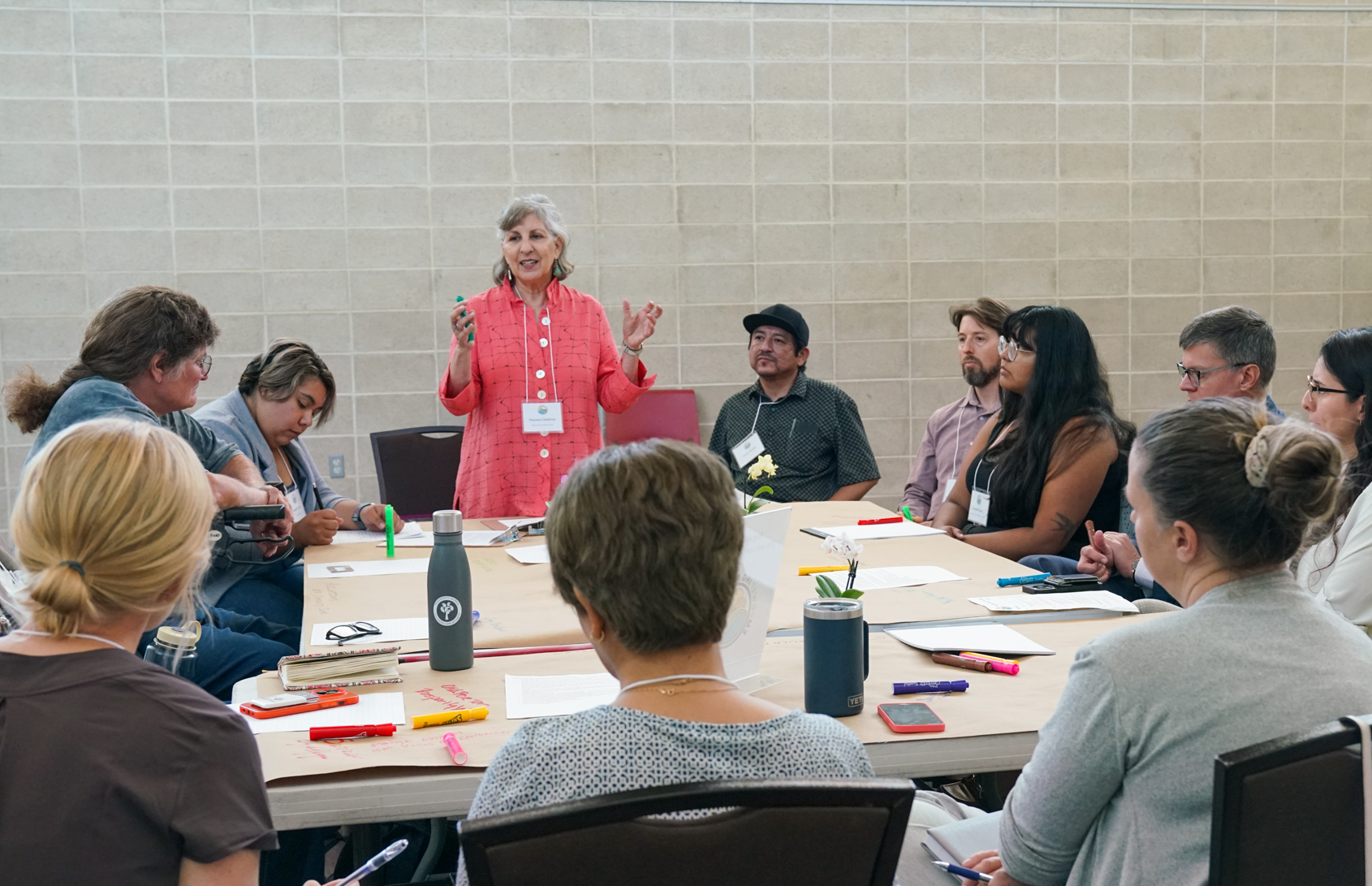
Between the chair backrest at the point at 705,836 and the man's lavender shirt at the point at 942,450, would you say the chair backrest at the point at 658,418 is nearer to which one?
the man's lavender shirt at the point at 942,450

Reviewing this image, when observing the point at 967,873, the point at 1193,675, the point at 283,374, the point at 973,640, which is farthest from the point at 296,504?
the point at 1193,675

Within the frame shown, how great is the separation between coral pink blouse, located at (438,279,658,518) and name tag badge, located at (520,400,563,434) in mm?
26

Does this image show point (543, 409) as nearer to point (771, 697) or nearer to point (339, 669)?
point (339, 669)

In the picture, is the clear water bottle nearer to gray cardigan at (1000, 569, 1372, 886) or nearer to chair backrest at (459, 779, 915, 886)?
chair backrest at (459, 779, 915, 886)

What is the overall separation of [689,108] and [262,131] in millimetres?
1885

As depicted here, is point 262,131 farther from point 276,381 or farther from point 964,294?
point 964,294

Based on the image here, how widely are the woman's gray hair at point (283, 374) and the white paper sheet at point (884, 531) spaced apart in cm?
152

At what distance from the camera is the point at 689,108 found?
5168mm

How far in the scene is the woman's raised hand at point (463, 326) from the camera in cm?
384

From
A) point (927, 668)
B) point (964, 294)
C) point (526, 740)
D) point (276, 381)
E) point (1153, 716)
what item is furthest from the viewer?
point (964, 294)

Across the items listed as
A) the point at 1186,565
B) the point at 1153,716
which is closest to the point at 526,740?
the point at 1153,716

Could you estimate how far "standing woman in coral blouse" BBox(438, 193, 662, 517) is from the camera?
3939 mm

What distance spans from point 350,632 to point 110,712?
1.05 metres

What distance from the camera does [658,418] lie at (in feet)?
17.2
